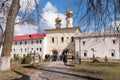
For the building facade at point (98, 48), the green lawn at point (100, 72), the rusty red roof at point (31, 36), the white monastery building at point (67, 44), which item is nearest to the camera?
the green lawn at point (100, 72)

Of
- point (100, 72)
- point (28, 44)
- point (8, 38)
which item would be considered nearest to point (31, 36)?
point (28, 44)

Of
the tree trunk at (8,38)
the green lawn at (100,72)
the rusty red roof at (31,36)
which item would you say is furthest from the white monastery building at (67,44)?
the tree trunk at (8,38)

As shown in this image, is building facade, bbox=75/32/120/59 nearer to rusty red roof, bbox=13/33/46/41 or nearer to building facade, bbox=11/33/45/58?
building facade, bbox=11/33/45/58

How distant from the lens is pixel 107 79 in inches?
526

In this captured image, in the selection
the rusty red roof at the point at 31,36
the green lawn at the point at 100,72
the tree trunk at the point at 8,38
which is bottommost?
the green lawn at the point at 100,72

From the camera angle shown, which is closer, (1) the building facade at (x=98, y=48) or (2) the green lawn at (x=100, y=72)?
(2) the green lawn at (x=100, y=72)

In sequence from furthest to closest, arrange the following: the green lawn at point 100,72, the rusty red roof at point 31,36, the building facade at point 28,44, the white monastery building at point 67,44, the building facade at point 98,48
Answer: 1. the rusty red roof at point 31,36
2. the building facade at point 28,44
3. the white monastery building at point 67,44
4. the building facade at point 98,48
5. the green lawn at point 100,72

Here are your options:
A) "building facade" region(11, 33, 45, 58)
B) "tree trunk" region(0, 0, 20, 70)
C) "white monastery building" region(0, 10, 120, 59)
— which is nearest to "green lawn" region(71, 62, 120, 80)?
"tree trunk" region(0, 0, 20, 70)

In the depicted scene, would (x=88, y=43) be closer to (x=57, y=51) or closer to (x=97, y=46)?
(x=97, y=46)

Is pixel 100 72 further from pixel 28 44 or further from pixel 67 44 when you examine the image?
pixel 28 44

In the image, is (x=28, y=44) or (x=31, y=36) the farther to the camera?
(x=31, y=36)

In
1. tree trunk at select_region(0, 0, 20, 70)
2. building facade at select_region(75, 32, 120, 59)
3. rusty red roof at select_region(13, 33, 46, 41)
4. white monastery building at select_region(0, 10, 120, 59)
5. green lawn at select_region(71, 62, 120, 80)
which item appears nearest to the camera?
tree trunk at select_region(0, 0, 20, 70)

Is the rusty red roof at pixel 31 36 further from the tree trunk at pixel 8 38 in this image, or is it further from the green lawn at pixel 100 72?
the tree trunk at pixel 8 38

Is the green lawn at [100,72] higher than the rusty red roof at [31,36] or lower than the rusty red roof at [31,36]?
lower
